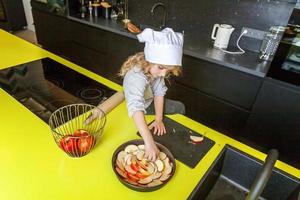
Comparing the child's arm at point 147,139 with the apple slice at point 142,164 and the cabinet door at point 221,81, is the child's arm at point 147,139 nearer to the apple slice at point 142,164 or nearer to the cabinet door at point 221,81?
the apple slice at point 142,164

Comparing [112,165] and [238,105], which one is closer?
[112,165]

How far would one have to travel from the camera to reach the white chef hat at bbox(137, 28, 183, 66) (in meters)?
0.83

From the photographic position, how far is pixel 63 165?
676mm

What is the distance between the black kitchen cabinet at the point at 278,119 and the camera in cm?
142

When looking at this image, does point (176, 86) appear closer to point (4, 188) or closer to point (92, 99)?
point (92, 99)

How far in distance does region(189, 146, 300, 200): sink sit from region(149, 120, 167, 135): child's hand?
22 centimetres

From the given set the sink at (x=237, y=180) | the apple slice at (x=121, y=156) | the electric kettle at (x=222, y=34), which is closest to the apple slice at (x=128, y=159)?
the apple slice at (x=121, y=156)

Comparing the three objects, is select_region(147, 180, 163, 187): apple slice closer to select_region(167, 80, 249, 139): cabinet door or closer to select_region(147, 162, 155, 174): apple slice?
select_region(147, 162, 155, 174): apple slice

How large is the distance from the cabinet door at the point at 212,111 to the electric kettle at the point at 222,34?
0.43 meters

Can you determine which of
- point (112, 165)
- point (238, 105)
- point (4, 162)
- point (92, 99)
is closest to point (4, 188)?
point (4, 162)

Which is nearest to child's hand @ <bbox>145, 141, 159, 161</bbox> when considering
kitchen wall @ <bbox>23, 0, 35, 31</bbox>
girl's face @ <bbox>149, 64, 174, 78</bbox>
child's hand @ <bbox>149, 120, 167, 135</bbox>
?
child's hand @ <bbox>149, 120, 167, 135</bbox>

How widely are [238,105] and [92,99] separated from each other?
1.13 meters

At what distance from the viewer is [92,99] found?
1057mm

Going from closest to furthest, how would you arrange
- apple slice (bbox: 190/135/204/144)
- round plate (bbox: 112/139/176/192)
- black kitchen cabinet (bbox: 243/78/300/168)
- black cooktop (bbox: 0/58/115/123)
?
round plate (bbox: 112/139/176/192), apple slice (bbox: 190/135/204/144), black cooktop (bbox: 0/58/115/123), black kitchen cabinet (bbox: 243/78/300/168)
